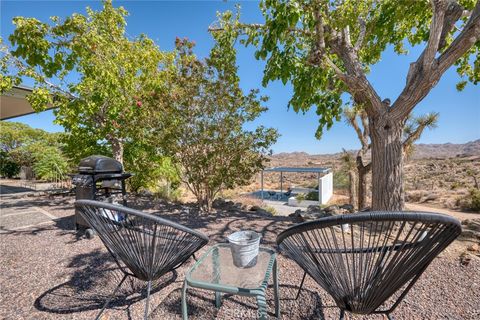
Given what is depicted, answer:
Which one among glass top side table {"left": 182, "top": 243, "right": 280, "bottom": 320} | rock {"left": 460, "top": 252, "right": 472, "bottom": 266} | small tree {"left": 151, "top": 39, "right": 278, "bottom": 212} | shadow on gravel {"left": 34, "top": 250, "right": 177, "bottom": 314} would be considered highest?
small tree {"left": 151, "top": 39, "right": 278, "bottom": 212}

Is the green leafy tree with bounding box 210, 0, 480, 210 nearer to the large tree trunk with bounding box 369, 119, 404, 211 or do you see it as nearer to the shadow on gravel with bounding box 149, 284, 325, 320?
the large tree trunk with bounding box 369, 119, 404, 211

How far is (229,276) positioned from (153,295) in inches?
36.5

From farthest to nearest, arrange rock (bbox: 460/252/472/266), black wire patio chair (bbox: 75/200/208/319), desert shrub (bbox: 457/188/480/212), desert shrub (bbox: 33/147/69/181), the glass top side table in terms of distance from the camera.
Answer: desert shrub (bbox: 33/147/69/181), desert shrub (bbox: 457/188/480/212), rock (bbox: 460/252/472/266), black wire patio chair (bbox: 75/200/208/319), the glass top side table

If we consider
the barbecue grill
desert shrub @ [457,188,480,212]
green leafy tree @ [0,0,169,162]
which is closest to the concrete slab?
the barbecue grill

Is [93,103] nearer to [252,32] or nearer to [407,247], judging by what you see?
[252,32]

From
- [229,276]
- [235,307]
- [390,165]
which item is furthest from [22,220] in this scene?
[390,165]

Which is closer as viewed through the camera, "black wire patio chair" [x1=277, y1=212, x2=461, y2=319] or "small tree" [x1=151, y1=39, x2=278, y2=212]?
"black wire patio chair" [x1=277, y1=212, x2=461, y2=319]

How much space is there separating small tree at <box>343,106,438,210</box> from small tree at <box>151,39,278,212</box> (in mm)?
2864

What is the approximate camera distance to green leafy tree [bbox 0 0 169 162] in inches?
177

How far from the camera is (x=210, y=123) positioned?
15.9 feet

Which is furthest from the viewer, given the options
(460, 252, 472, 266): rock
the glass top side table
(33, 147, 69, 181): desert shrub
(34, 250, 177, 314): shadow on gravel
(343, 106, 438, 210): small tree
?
(33, 147, 69, 181): desert shrub

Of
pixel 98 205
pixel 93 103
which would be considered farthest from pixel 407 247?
pixel 93 103

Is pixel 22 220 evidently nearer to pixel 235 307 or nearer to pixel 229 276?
pixel 235 307

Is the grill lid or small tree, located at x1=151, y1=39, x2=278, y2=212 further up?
small tree, located at x1=151, y1=39, x2=278, y2=212
